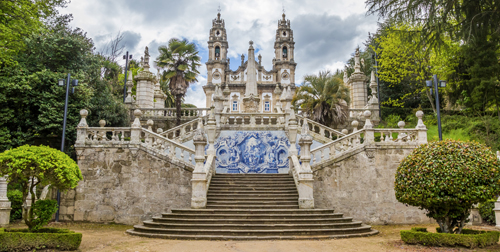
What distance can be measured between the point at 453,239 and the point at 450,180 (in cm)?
144

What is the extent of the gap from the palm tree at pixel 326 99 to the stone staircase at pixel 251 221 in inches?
344

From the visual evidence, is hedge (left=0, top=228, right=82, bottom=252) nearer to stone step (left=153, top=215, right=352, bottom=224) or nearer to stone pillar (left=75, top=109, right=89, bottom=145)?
stone step (left=153, top=215, right=352, bottom=224)

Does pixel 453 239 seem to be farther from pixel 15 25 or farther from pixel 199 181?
pixel 15 25

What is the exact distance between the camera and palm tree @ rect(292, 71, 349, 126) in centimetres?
2161

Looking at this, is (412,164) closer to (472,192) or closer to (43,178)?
(472,192)

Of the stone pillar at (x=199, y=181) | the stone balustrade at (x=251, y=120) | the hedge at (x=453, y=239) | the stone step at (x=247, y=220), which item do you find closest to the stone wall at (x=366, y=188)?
the stone step at (x=247, y=220)

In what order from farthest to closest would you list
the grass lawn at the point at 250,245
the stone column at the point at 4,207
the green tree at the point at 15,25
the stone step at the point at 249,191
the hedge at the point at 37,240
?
1. the green tree at the point at 15,25
2. the stone step at the point at 249,191
3. the stone column at the point at 4,207
4. the grass lawn at the point at 250,245
5. the hedge at the point at 37,240

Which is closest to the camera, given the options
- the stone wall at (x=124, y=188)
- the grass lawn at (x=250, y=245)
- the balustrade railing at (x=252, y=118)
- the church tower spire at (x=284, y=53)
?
the grass lawn at (x=250, y=245)

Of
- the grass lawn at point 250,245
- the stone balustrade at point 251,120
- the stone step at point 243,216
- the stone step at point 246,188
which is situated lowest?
the grass lawn at point 250,245

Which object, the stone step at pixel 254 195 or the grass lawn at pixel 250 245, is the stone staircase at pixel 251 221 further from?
the grass lawn at pixel 250 245

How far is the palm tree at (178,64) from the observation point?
2335 cm

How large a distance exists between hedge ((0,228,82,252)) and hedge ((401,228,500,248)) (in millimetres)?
8705

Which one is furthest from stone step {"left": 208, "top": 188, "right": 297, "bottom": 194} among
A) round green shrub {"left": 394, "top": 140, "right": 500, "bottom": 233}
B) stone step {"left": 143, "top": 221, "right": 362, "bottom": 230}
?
round green shrub {"left": 394, "top": 140, "right": 500, "bottom": 233}

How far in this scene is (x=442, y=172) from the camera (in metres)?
8.93
